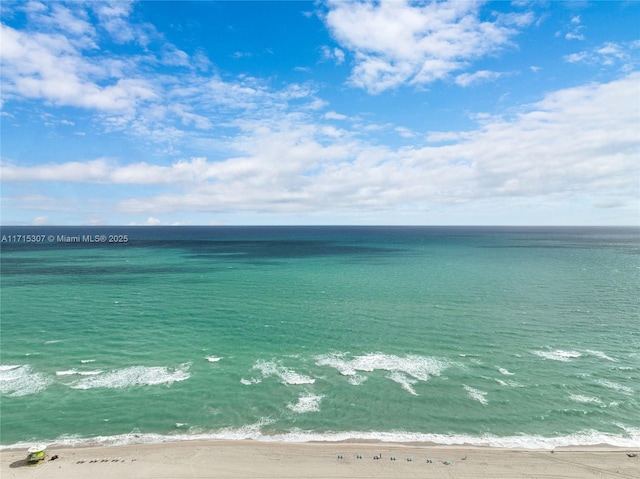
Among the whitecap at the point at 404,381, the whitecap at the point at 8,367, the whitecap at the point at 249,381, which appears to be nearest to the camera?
the whitecap at the point at 404,381

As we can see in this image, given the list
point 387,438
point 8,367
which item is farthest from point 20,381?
point 387,438

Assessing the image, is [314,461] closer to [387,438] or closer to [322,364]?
[387,438]

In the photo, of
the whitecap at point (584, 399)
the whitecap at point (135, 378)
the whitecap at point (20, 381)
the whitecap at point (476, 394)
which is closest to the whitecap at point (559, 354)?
the whitecap at point (584, 399)

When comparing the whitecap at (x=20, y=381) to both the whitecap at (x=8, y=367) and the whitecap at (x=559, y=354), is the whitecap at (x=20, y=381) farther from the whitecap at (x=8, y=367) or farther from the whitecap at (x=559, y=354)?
the whitecap at (x=559, y=354)

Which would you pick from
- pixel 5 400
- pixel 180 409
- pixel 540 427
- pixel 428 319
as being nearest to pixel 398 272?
pixel 428 319

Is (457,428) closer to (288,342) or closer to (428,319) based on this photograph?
(288,342)
